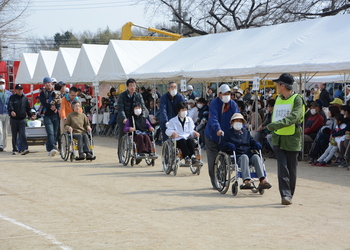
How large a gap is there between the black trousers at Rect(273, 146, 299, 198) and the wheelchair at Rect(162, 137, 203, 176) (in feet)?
12.1

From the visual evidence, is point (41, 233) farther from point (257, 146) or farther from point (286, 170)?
point (257, 146)

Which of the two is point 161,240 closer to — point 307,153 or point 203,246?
point 203,246

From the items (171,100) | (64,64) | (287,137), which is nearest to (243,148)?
(287,137)

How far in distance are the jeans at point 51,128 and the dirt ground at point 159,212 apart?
3.62 meters

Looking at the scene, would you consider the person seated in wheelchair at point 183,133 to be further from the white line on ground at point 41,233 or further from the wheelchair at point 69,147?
the white line on ground at point 41,233

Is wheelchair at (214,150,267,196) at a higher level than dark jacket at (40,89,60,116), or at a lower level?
lower

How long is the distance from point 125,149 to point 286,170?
640 centimetres

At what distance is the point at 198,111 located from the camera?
2033 centimetres

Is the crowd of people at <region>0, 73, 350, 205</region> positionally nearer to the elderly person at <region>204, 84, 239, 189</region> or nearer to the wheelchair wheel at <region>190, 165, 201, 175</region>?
the elderly person at <region>204, 84, 239, 189</region>

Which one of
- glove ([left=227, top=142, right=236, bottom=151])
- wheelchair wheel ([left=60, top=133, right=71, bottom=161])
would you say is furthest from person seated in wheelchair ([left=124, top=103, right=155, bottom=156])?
glove ([left=227, top=142, right=236, bottom=151])

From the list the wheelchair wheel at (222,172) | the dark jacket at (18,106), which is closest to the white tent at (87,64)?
the dark jacket at (18,106)

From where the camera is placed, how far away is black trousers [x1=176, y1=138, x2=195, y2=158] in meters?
12.9

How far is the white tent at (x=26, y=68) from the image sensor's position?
38531 mm

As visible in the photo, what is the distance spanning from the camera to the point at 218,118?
1098cm
